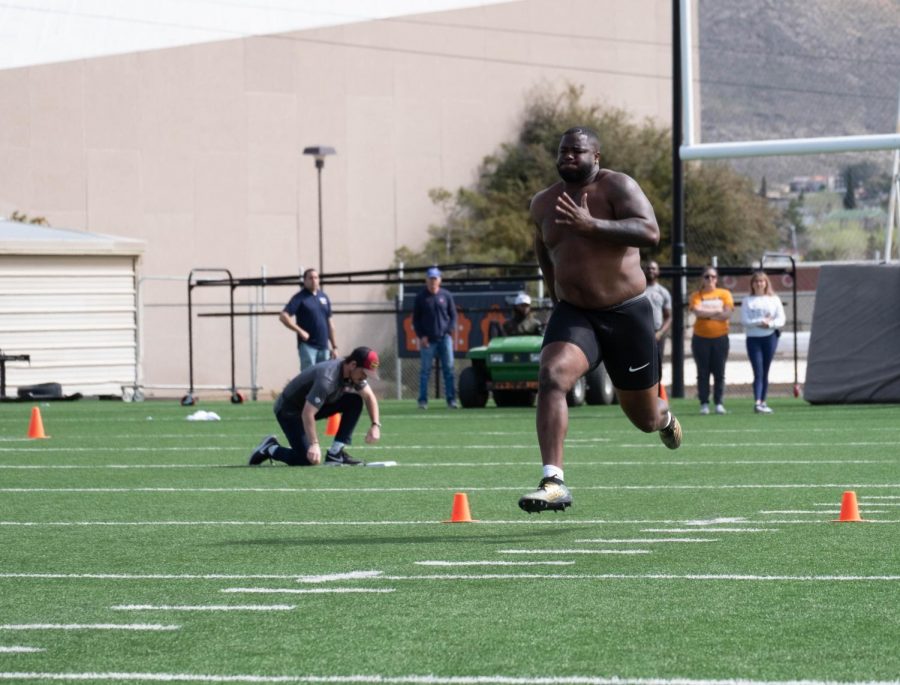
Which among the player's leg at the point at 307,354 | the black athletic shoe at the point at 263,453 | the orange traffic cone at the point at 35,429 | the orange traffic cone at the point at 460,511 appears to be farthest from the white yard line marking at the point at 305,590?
the player's leg at the point at 307,354

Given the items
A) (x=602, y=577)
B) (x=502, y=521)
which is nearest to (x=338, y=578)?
(x=602, y=577)

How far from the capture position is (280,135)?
4916cm

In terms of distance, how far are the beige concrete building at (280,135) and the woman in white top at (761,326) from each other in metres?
21.8

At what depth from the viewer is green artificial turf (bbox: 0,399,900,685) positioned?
221 inches

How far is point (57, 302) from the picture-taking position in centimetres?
3234

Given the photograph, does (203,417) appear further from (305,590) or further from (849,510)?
(305,590)

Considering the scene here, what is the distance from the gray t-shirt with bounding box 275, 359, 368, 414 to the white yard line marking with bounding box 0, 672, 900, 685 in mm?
8259

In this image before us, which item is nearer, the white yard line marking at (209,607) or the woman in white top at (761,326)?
the white yard line marking at (209,607)

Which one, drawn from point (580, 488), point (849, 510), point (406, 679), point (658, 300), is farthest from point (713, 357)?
point (406, 679)

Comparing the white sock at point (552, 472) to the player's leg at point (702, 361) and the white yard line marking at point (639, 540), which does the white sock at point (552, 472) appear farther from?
the player's leg at point (702, 361)

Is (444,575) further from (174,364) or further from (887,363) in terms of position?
(174,364)

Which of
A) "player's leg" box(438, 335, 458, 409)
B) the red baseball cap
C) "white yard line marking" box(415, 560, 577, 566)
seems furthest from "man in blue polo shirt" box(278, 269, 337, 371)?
"white yard line marking" box(415, 560, 577, 566)

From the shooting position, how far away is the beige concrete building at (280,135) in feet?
147

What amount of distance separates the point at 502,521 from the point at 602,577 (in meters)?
2.63
